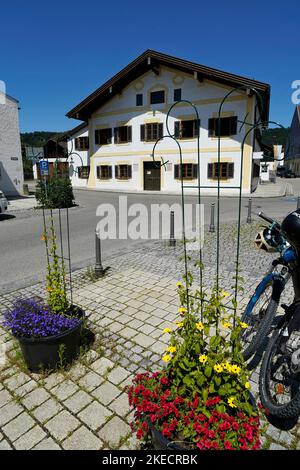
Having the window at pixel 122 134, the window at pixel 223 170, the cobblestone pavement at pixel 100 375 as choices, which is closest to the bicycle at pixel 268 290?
the cobblestone pavement at pixel 100 375

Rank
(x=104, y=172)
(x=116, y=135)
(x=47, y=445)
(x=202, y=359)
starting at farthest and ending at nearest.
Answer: (x=104, y=172), (x=116, y=135), (x=47, y=445), (x=202, y=359)

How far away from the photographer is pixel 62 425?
2.42 m

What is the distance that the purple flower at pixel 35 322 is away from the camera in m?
2.91

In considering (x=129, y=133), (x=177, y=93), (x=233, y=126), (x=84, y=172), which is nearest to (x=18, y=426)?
(x=233, y=126)

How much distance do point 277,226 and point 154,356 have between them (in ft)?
6.36

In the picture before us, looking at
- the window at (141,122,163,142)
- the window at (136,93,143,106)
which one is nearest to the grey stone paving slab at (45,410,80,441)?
the window at (141,122,163,142)

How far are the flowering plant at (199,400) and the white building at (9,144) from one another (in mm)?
20451

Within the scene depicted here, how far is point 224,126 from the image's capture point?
23.5 meters

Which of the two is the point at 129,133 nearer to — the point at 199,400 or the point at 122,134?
the point at 122,134

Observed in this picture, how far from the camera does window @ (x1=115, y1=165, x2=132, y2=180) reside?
93.7 feet

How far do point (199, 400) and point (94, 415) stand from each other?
1.05 m

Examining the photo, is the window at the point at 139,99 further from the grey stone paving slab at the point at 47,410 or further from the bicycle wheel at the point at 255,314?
the grey stone paving slab at the point at 47,410
